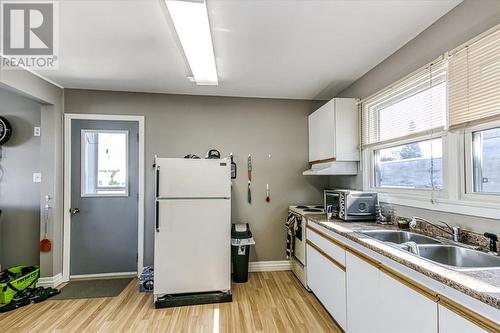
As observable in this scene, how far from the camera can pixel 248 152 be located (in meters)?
3.69

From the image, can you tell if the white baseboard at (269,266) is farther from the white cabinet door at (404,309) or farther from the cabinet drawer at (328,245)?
the white cabinet door at (404,309)

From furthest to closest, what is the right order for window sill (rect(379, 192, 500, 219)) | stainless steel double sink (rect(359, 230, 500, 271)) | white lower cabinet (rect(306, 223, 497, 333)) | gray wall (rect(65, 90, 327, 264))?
1. gray wall (rect(65, 90, 327, 264))
2. window sill (rect(379, 192, 500, 219))
3. stainless steel double sink (rect(359, 230, 500, 271))
4. white lower cabinet (rect(306, 223, 497, 333))

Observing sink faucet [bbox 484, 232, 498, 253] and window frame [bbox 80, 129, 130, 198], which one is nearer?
sink faucet [bbox 484, 232, 498, 253]

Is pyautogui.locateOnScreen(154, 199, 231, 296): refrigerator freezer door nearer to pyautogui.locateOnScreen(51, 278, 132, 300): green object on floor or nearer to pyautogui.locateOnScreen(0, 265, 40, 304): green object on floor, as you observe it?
pyautogui.locateOnScreen(51, 278, 132, 300): green object on floor

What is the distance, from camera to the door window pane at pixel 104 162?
11.0 ft

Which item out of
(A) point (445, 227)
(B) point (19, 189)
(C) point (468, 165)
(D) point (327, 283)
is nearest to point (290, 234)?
(D) point (327, 283)

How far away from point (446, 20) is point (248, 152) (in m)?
2.56

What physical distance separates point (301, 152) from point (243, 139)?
0.94 meters

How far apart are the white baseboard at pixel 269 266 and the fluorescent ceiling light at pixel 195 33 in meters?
2.70

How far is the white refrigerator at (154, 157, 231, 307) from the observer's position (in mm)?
2645

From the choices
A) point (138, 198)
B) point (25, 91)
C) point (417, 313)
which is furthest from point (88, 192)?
point (417, 313)

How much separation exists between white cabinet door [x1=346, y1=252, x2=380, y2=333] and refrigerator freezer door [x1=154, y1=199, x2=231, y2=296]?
133 centimetres

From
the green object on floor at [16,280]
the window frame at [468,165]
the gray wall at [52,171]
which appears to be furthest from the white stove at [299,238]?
the green object on floor at [16,280]

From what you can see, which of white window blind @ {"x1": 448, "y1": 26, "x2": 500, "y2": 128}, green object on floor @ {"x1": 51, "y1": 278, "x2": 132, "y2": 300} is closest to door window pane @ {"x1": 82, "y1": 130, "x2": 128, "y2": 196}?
green object on floor @ {"x1": 51, "y1": 278, "x2": 132, "y2": 300}
